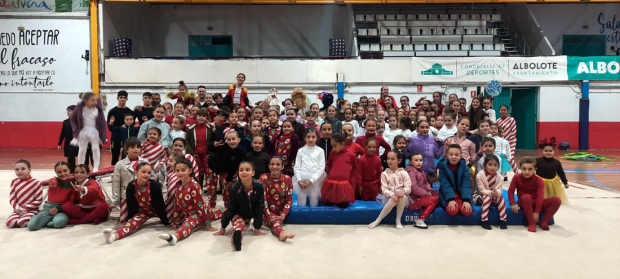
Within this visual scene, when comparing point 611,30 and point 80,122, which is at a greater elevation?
point 611,30

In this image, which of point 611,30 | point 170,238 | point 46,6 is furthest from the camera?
point 611,30

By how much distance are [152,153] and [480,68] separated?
10703 millimetres

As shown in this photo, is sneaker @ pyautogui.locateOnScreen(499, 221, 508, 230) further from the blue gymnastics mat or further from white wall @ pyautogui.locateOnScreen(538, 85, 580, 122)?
white wall @ pyautogui.locateOnScreen(538, 85, 580, 122)

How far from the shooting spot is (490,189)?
508cm

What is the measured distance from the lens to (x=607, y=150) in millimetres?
14016

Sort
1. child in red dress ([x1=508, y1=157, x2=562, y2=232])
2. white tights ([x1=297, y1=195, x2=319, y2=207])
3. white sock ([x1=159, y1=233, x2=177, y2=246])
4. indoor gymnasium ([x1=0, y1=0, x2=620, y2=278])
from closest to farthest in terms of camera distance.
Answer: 1. indoor gymnasium ([x1=0, y1=0, x2=620, y2=278])
2. white sock ([x1=159, y1=233, x2=177, y2=246])
3. child in red dress ([x1=508, y1=157, x2=562, y2=232])
4. white tights ([x1=297, y1=195, x2=319, y2=207])

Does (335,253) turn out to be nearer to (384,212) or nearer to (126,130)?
(384,212)

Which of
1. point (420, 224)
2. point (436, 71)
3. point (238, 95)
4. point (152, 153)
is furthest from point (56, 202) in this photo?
point (436, 71)

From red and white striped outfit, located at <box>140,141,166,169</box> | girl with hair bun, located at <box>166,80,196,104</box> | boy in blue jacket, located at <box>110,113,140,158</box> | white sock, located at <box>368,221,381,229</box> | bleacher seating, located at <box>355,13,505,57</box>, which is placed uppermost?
bleacher seating, located at <box>355,13,505,57</box>

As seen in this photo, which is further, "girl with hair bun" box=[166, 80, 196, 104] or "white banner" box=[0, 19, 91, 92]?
"white banner" box=[0, 19, 91, 92]

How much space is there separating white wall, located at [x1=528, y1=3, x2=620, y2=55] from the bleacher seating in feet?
5.87

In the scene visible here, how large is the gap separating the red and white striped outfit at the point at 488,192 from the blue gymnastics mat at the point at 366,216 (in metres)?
0.07

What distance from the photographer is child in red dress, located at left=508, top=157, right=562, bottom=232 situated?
15.9ft

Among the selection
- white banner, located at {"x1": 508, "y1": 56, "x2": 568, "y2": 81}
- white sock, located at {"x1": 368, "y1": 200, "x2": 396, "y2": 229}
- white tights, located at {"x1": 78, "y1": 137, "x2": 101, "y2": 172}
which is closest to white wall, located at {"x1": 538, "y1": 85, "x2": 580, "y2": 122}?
white banner, located at {"x1": 508, "y1": 56, "x2": 568, "y2": 81}
